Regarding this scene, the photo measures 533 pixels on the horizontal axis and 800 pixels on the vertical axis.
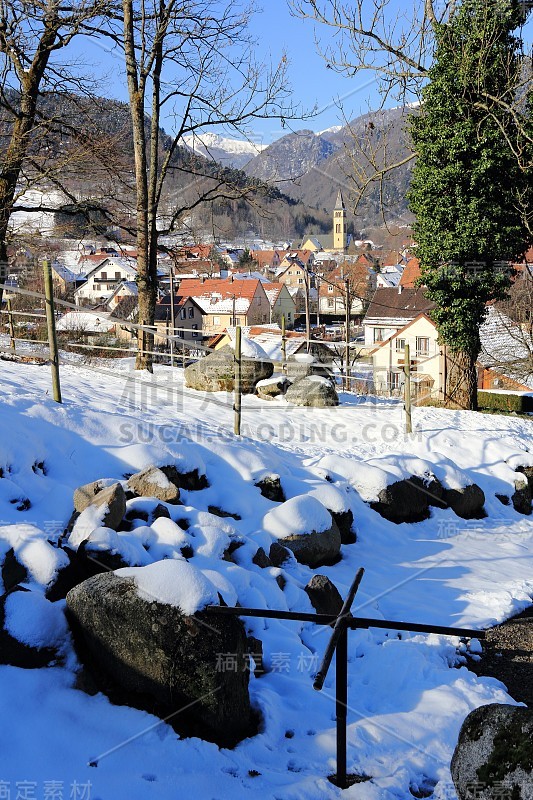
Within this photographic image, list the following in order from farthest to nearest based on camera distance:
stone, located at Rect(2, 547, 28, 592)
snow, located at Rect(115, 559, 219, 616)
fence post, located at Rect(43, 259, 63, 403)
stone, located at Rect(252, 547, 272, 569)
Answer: fence post, located at Rect(43, 259, 63, 403)
stone, located at Rect(252, 547, 272, 569)
stone, located at Rect(2, 547, 28, 592)
snow, located at Rect(115, 559, 219, 616)

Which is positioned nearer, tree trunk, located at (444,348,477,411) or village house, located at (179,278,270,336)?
tree trunk, located at (444,348,477,411)

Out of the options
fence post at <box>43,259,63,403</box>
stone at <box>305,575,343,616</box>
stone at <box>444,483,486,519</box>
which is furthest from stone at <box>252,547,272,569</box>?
stone at <box>444,483,486,519</box>

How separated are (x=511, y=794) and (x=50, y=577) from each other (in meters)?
3.09

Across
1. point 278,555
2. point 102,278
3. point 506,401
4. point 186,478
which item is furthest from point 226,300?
point 278,555

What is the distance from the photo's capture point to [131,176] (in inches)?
597

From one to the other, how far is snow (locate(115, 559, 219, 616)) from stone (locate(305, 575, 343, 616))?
1.86 meters

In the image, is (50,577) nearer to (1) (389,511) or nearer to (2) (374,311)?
(1) (389,511)

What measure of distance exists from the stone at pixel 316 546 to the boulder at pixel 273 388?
5844 millimetres

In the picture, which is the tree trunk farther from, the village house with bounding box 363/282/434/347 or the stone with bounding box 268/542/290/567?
the village house with bounding box 363/282/434/347

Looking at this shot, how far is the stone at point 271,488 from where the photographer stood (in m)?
7.71

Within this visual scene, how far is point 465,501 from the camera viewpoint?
9.45m

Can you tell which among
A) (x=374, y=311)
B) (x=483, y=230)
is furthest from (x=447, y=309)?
(x=374, y=311)

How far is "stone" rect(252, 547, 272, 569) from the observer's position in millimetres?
6062

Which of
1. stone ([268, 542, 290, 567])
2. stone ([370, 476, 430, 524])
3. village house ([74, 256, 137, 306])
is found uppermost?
village house ([74, 256, 137, 306])
